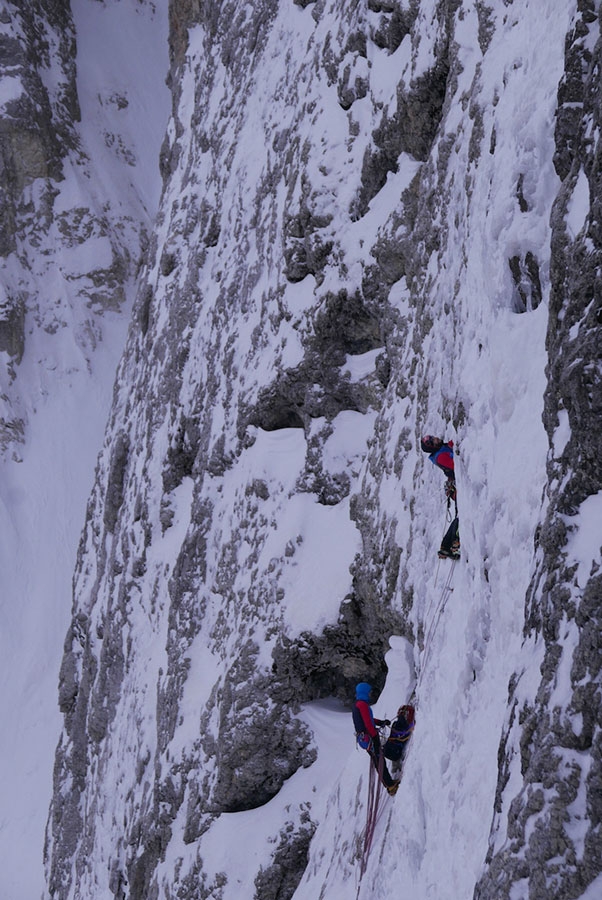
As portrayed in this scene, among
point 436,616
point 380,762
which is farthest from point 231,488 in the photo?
point 436,616

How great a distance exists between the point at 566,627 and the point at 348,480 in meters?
8.53

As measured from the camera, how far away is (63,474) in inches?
1363

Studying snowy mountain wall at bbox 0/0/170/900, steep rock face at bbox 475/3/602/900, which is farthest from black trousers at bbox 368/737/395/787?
snowy mountain wall at bbox 0/0/170/900

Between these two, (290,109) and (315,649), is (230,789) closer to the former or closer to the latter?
(315,649)

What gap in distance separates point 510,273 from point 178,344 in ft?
45.2

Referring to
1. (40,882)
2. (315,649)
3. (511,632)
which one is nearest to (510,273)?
(511,632)

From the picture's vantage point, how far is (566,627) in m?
4.20

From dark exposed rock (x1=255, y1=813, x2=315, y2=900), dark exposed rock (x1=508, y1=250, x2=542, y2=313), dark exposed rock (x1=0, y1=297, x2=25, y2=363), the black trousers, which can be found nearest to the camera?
dark exposed rock (x1=508, y1=250, x2=542, y2=313)

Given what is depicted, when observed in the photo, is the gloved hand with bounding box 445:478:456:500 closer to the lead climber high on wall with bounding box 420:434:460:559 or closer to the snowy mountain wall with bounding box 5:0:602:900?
the lead climber high on wall with bounding box 420:434:460:559

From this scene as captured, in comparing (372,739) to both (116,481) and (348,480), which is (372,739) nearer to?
(348,480)

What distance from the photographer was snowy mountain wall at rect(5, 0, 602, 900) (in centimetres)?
464

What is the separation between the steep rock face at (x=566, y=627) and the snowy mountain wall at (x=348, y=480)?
2cm

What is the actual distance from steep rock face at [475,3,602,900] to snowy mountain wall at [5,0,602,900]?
17mm

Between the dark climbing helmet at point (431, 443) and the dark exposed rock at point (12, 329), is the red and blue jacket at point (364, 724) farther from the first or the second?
the dark exposed rock at point (12, 329)
